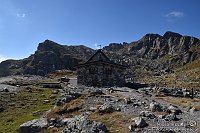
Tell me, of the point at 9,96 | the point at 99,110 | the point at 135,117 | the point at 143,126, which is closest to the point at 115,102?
the point at 99,110

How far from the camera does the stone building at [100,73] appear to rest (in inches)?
2926

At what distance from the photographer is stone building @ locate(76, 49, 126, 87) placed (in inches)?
2926

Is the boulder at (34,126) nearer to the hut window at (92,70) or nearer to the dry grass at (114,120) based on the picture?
the dry grass at (114,120)

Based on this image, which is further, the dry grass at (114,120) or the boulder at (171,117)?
the boulder at (171,117)

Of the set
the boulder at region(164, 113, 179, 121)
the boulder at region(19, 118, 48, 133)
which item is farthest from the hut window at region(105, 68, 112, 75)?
the boulder at region(164, 113, 179, 121)

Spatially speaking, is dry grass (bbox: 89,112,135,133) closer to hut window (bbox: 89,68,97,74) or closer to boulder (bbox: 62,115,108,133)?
boulder (bbox: 62,115,108,133)

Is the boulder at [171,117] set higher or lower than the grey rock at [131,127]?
higher

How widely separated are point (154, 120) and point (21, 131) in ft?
48.8

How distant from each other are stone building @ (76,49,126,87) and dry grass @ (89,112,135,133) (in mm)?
42607

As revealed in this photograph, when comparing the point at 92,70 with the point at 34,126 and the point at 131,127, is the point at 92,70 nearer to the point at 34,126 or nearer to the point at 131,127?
the point at 34,126

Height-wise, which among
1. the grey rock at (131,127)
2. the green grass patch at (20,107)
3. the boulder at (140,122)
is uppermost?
the boulder at (140,122)

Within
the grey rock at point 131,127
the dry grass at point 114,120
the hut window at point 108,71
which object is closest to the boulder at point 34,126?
the dry grass at point 114,120

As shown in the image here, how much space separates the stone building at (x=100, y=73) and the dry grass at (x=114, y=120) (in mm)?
42607

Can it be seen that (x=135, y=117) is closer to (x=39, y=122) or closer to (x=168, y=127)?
(x=168, y=127)
